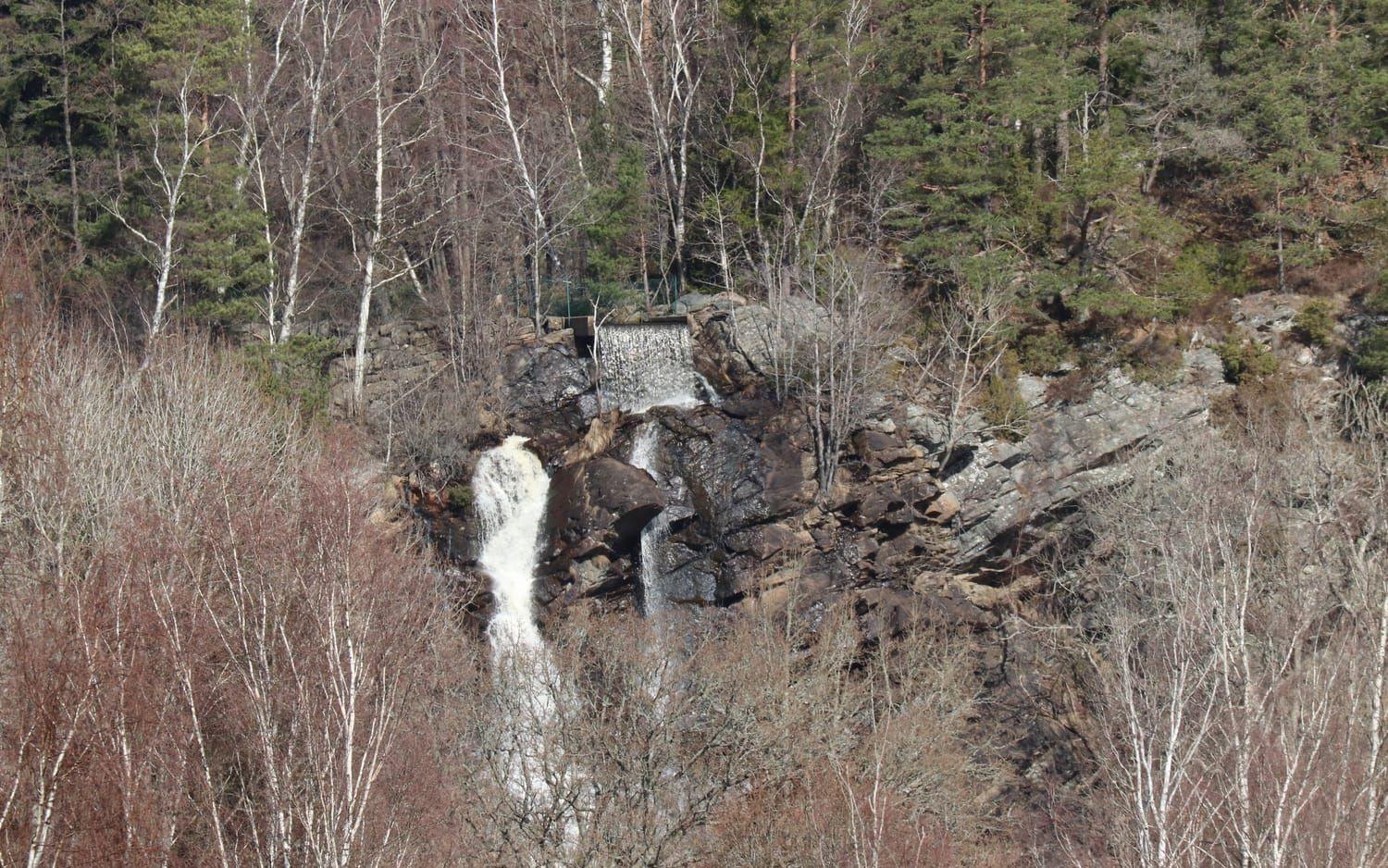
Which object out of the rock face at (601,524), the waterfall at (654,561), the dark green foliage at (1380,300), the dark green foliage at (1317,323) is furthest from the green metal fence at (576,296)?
the dark green foliage at (1380,300)

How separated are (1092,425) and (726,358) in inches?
367

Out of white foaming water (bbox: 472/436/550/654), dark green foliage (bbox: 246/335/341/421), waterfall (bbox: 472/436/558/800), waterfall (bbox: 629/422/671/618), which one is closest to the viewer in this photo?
waterfall (bbox: 472/436/558/800)

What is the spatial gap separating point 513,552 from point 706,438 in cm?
543

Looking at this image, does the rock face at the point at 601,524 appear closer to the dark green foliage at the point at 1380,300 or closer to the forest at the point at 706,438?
the forest at the point at 706,438

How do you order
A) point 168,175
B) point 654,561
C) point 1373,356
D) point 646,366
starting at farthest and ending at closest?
point 646,366, point 168,175, point 1373,356, point 654,561

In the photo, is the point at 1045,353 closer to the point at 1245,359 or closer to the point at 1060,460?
the point at 1060,460

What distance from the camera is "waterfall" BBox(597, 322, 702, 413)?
94.0ft

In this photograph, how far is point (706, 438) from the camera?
26906 millimetres

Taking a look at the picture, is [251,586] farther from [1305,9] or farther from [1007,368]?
[1305,9]

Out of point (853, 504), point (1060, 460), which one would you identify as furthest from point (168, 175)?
point (1060, 460)

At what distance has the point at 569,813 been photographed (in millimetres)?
15930

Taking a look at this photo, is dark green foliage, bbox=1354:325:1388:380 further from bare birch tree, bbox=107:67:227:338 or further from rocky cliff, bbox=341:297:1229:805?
bare birch tree, bbox=107:67:227:338

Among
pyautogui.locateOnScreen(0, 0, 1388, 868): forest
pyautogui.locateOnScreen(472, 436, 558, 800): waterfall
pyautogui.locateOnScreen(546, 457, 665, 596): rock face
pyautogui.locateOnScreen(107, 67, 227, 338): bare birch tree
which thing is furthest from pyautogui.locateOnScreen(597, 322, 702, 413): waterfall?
pyautogui.locateOnScreen(107, 67, 227, 338): bare birch tree

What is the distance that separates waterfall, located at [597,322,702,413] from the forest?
0.14 meters
